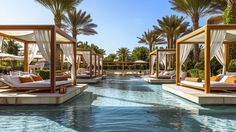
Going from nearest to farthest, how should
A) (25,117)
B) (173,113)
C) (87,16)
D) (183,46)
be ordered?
(25,117)
(173,113)
(183,46)
(87,16)

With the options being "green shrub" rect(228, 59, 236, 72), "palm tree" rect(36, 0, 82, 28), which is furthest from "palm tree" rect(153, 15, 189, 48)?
"green shrub" rect(228, 59, 236, 72)

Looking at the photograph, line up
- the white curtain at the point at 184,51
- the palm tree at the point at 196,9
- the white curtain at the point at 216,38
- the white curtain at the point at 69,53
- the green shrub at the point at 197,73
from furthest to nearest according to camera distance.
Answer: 1. the palm tree at the point at 196,9
2. the green shrub at the point at 197,73
3. the white curtain at the point at 184,51
4. the white curtain at the point at 69,53
5. the white curtain at the point at 216,38

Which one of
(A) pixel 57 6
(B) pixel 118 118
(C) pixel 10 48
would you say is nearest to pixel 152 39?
(C) pixel 10 48

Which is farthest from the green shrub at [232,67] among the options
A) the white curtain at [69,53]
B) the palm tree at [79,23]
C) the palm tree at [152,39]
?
the palm tree at [152,39]

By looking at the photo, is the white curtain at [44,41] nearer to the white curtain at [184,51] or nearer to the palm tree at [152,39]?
the white curtain at [184,51]

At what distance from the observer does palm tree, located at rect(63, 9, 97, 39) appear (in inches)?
1244

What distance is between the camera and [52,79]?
1027 cm

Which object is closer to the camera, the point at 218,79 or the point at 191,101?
the point at 191,101

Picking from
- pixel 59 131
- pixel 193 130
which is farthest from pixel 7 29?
pixel 193 130

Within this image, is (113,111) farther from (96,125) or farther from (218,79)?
(218,79)

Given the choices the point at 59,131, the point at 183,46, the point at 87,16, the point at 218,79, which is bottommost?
the point at 59,131

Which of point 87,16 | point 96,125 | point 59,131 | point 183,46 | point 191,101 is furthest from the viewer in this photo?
point 87,16

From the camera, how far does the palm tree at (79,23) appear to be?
31594mm

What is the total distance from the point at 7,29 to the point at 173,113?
21.9ft
